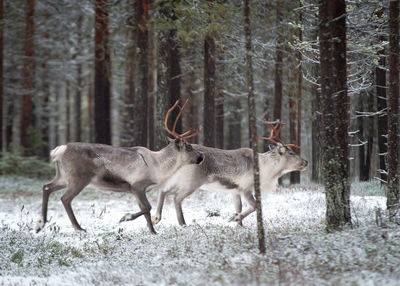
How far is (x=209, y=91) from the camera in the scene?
14.8 meters

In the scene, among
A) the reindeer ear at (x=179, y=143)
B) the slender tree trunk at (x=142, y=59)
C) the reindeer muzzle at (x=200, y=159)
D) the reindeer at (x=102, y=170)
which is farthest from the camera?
the slender tree trunk at (x=142, y=59)

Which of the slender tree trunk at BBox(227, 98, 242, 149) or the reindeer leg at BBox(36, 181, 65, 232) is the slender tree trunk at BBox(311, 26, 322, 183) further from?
the slender tree trunk at BBox(227, 98, 242, 149)

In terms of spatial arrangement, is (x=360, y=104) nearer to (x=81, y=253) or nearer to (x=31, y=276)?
(x=81, y=253)

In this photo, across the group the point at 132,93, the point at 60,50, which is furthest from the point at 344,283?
the point at 60,50

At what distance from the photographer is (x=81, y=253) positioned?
762 cm

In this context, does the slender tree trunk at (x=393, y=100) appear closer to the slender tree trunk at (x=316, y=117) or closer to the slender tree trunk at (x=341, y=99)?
the slender tree trunk at (x=316, y=117)

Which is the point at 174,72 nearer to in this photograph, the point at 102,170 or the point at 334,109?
the point at 102,170

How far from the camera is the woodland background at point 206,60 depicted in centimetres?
1084

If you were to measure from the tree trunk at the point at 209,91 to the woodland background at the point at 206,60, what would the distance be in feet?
0.11

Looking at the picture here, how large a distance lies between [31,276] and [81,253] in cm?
130

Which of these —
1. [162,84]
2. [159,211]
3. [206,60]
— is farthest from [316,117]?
[159,211]

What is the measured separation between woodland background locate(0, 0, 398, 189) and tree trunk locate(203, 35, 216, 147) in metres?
0.03

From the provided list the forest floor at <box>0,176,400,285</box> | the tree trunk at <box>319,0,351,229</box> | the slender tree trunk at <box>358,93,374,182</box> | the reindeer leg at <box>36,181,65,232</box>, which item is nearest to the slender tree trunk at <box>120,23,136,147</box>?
the reindeer leg at <box>36,181,65,232</box>

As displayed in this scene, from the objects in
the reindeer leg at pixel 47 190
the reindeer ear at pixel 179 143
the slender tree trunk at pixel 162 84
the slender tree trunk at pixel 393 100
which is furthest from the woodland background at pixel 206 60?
the reindeer leg at pixel 47 190
